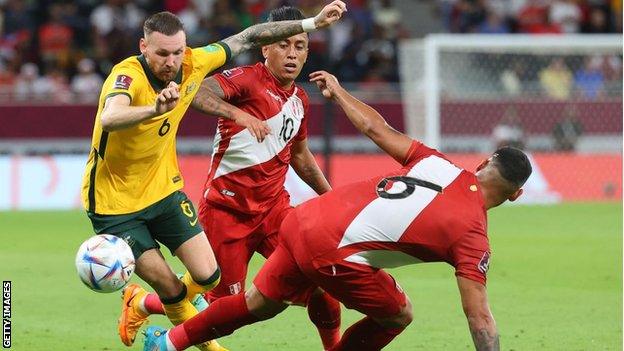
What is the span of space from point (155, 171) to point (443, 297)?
13.2 ft

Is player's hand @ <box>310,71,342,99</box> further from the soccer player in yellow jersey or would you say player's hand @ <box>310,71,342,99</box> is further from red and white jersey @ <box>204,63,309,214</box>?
red and white jersey @ <box>204,63,309,214</box>

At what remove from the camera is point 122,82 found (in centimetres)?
757

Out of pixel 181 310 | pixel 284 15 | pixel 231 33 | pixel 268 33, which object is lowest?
pixel 181 310

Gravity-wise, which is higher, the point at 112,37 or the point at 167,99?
the point at 167,99

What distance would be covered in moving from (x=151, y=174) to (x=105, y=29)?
15.2 meters

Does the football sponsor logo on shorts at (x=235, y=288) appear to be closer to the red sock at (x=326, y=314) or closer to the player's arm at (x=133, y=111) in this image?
the red sock at (x=326, y=314)

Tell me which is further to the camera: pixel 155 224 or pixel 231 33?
pixel 231 33

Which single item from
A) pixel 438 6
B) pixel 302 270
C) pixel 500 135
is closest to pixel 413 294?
pixel 302 270

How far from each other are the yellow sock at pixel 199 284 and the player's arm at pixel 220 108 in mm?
1001

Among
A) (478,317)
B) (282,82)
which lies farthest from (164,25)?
A: (478,317)

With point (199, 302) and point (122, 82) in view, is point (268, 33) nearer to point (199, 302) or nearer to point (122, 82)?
point (122, 82)

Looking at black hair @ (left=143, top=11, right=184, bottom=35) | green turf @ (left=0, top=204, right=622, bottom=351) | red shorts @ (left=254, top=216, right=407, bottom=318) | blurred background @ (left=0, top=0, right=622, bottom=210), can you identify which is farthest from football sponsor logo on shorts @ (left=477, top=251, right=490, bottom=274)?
blurred background @ (left=0, top=0, right=622, bottom=210)

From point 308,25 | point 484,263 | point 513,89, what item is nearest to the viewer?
point 484,263

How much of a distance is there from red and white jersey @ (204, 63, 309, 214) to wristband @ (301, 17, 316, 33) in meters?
0.57
